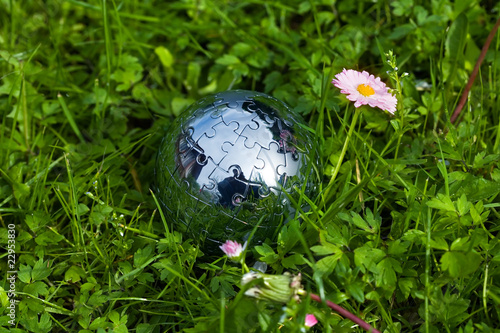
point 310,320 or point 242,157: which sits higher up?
point 242,157

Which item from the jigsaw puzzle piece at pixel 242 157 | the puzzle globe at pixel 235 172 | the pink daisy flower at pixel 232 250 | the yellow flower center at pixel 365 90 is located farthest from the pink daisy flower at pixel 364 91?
the pink daisy flower at pixel 232 250

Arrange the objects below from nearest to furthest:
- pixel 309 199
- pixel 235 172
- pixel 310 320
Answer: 1. pixel 310 320
2. pixel 235 172
3. pixel 309 199

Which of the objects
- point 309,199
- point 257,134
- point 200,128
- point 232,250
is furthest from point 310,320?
point 200,128

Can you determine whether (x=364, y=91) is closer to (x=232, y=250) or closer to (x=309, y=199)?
(x=309, y=199)

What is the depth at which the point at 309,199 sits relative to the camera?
6.37ft

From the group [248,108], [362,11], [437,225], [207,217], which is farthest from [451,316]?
[362,11]

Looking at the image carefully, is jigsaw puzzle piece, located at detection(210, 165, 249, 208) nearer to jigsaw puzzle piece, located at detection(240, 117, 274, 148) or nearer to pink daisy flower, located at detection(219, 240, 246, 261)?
jigsaw puzzle piece, located at detection(240, 117, 274, 148)

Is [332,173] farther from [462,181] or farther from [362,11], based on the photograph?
[362,11]

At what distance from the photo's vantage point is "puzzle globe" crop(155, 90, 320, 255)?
71.7 inches

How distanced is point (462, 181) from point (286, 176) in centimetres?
71

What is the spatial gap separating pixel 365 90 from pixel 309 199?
45 centimetres

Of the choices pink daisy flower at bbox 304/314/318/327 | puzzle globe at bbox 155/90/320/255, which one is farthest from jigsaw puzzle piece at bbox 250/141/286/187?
pink daisy flower at bbox 304/314/318/327

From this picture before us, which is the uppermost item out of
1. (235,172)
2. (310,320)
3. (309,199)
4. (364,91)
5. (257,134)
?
(364,91)

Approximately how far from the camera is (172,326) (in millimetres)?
1883
